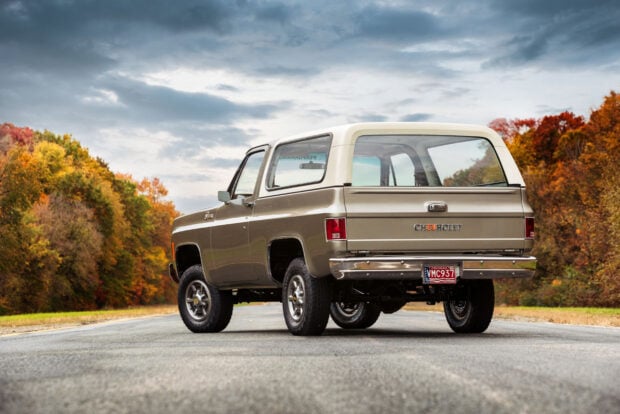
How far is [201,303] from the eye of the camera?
45.7ft

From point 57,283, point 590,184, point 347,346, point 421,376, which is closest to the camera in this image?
point 421,376

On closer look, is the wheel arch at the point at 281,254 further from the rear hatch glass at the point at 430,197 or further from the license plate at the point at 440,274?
the license plate at the point at 440,274

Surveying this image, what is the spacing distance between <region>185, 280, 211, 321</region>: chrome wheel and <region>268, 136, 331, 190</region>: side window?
7.75 feet

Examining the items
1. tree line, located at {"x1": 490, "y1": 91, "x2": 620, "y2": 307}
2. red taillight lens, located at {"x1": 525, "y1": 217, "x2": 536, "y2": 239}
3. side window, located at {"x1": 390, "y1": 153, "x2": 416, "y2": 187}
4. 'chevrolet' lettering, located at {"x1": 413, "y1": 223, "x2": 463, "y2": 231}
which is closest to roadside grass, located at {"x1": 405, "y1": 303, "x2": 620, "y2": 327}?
red taillight lens, located at {"x1": 525, "y1": 217, "x2": 536, "y2": 239}

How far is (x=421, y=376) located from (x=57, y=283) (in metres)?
47.7

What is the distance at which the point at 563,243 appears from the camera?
48.3 metres

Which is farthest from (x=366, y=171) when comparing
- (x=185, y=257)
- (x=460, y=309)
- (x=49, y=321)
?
(x=49, y=321)

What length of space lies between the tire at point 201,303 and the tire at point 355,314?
180 centimetres

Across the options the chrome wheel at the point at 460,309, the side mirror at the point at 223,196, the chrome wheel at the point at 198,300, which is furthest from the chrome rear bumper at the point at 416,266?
the chrome wheel at the point at 198,300

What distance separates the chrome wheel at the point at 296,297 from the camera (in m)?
11.6

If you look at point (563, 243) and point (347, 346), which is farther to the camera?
point (563, 243)

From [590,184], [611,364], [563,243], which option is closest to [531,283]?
[563,243]

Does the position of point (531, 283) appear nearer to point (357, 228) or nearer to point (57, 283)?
point (57, 283)

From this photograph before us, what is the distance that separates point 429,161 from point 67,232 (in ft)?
142
